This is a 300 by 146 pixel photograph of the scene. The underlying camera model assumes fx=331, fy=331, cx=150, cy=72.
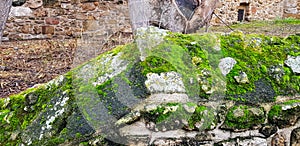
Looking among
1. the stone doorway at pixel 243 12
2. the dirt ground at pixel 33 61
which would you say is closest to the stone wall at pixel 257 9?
the stone doorway at pixel 243 12

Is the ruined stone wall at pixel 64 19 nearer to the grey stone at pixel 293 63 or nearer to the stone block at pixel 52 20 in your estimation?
the stone block at pixel 52 20

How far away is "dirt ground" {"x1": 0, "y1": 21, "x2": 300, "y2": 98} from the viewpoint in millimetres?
4055

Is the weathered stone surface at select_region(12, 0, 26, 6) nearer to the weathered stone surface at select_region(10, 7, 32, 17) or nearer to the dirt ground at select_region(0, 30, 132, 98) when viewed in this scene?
the weathered stone surface at select_region(10, 7, 32, 17)

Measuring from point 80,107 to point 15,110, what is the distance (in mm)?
349

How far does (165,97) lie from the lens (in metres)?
1.37

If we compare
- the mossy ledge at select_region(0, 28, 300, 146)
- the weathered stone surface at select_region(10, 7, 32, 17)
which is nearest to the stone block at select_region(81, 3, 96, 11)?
the weathered stone surface at select_region(10, 7, 32, 17)

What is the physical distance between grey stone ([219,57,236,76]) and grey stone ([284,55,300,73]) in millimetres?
268

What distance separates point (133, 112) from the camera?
1324 millimetres

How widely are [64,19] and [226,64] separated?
241 inches

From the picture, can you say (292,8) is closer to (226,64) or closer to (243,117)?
(226,64)

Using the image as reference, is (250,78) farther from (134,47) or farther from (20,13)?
(20,13)

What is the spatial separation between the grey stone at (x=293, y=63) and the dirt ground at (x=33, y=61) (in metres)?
2.96

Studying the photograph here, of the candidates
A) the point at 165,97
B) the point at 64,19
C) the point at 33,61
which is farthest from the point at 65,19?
Result: the point at 165,97

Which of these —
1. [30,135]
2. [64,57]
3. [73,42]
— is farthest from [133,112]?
[73,42]
